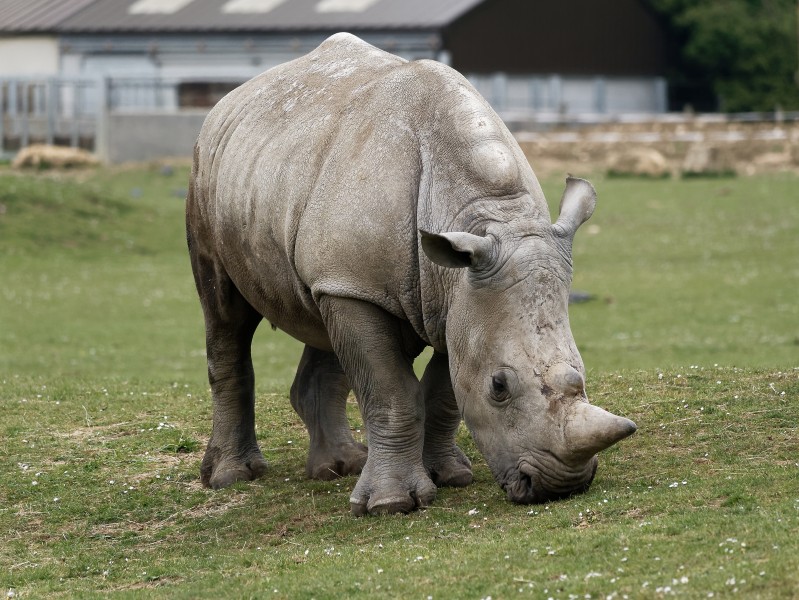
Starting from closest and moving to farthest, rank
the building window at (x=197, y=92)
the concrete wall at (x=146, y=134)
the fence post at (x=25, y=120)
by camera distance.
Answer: the concrete wall at (x=146, y=134) < the fence post at (x=25, y=120) < the building window at (x=197, y=92)

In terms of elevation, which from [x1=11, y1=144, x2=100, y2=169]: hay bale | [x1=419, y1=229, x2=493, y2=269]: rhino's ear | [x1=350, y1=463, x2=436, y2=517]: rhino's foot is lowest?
[x1=11, y1=144, x2=100, y2=169]: hay bale

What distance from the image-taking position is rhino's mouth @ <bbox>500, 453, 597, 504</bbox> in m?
7.14

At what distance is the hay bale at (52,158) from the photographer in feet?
111

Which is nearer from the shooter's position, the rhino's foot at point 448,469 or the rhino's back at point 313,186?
the rhino's back at point 313,186

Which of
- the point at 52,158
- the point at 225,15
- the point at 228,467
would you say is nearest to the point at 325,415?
the point at 228,467

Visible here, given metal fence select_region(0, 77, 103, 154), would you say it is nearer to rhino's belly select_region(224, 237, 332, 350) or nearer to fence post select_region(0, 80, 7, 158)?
fence post select_region(0, 80, 7, 158)

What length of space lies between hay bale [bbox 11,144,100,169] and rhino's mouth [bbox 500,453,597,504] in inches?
1110

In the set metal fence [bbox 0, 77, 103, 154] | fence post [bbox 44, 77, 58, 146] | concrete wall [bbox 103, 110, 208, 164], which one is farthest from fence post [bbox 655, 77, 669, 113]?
fence post [bbox 44, 77, 58, 146]

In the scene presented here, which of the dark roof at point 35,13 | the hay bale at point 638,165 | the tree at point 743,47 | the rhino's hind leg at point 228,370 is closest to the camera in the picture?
the rhino's hind leg at point 228,370

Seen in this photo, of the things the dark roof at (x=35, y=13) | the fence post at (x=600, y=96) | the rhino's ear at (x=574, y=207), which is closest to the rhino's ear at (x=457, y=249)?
the rhino's ear at (x=574, y=207)

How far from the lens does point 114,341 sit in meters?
18.4

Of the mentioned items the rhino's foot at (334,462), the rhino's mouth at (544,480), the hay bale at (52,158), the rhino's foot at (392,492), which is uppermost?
the rhino's mouth at (544,480)

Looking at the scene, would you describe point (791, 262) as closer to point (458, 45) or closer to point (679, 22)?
point (458, 45)

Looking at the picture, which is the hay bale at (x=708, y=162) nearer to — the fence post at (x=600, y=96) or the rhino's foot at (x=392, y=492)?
the fence post at (x=600, y=96)
